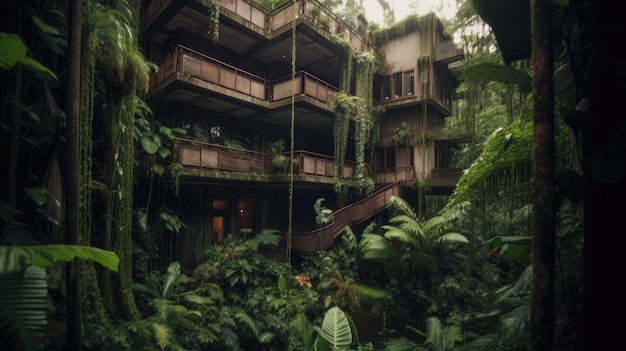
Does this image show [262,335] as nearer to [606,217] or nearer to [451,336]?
[451,336]

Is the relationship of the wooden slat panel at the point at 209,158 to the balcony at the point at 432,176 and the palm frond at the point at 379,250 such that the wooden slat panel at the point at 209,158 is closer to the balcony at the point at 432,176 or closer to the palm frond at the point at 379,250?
the palm frond at the point at 379,250

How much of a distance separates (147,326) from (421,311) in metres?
8.39

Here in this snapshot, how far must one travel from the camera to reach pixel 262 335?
724 centimetres

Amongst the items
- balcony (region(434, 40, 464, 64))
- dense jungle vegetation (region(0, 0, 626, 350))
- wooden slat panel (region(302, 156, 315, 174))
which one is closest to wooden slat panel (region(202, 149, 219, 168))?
dense jungle vegetation (region(0, 0, 626, 350))

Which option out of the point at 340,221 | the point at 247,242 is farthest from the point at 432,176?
the point at 247,242

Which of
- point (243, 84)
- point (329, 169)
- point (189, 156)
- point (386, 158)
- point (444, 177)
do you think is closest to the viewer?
point (189, 156)

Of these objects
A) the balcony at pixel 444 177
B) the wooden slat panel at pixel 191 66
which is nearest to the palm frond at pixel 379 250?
the balcony at pixel 444 177

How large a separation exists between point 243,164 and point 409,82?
1127 centimetres

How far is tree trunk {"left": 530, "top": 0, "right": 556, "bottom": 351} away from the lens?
2.21m

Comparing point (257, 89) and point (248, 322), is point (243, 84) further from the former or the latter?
point (248, 322)

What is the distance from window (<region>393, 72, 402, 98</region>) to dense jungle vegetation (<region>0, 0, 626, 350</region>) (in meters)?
5.08

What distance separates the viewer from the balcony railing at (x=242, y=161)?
32.2 feet

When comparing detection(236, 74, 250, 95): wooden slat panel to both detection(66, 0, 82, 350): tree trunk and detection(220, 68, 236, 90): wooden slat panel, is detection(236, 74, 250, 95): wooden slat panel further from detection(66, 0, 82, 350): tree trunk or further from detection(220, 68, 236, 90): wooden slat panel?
detection(66, 0, 82, 350): tree trunk

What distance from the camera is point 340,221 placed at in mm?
12609
